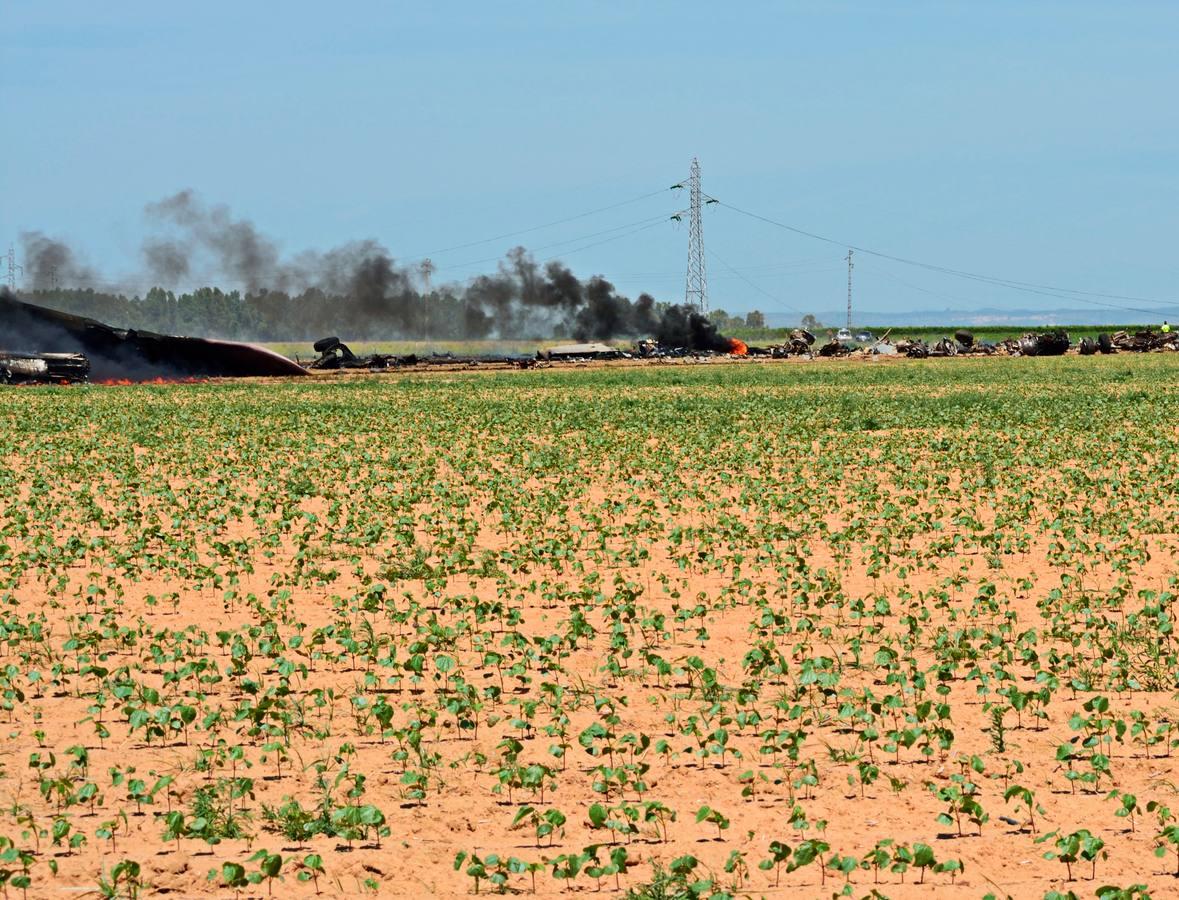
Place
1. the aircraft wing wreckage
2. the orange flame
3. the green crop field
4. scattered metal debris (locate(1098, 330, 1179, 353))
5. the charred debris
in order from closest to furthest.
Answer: the green crop field, the charred debris, the aircraft wing wreckage, scattered metal debris (locate(1098, 330, 1179, 353)), the orange flame

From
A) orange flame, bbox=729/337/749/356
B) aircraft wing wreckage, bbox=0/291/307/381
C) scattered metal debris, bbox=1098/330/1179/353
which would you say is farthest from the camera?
orange flame, bbox=729/337/749/356

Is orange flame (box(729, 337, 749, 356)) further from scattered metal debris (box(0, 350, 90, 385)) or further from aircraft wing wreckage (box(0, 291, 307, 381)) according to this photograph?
scattered metal debris (box(0, 350, 90, 385))

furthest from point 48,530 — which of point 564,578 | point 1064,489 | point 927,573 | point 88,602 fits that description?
point 1064,489

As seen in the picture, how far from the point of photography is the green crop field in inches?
361

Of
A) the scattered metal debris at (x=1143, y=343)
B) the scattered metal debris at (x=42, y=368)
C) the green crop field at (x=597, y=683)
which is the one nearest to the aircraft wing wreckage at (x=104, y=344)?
the scattered metal debris at (x=42, y=368)

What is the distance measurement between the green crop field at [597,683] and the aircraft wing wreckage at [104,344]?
58.7 metres

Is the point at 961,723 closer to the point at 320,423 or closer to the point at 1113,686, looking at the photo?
the point at 1113,686

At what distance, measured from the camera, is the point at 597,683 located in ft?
43.7

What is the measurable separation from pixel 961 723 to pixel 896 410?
36.6 m

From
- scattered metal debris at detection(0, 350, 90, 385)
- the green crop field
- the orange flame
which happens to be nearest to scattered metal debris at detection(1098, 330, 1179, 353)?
the orange flame

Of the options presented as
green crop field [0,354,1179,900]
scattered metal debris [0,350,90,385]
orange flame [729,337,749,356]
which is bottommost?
green crop field [0,354,1179,900]

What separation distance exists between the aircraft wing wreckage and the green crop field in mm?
58681

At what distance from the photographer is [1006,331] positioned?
195500 mm

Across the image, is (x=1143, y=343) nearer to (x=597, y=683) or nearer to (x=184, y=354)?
(x=184, y=354)
